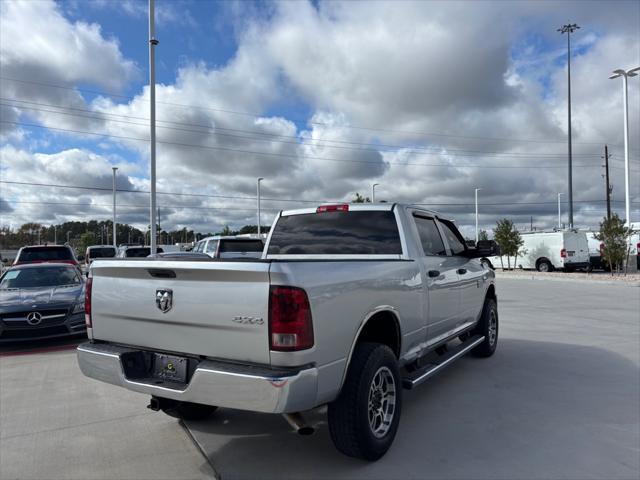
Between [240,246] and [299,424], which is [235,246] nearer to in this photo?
[240,246]

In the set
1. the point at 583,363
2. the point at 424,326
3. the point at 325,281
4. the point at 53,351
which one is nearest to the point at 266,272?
the point at 325,281

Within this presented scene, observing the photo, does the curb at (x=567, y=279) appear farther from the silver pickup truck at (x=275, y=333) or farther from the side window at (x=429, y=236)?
the silver pickup truck at (x=275, y=333)

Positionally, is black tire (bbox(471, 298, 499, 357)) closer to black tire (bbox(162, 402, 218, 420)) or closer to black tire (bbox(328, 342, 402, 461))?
black tire (bbox(328, 342, 402, 461))

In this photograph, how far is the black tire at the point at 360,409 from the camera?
3.28 m

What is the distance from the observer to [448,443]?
12.6 feet

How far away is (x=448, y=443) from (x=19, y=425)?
3.70 meters

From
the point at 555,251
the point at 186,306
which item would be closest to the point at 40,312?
the point at 186,306

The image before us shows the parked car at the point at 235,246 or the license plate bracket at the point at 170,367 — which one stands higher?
the parked car at the point at 235,246

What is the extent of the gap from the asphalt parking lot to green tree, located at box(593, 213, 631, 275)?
18.0 metres

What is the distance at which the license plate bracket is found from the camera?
3227mm

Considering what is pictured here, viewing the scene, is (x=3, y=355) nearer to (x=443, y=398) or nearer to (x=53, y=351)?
(x=53, y=351)

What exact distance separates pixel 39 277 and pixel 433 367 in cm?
797

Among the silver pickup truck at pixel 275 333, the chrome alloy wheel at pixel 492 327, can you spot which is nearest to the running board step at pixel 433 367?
the silver pickup truck at pixel 275 333

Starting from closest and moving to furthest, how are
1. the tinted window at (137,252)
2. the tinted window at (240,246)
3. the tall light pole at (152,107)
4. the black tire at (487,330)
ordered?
the black tire at (487,330) < the tinted window at (240,246) < the tall light pole at (152,107) < the tinted window at (137,252)
